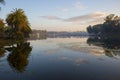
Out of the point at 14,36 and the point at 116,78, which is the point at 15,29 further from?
the point at 116,78

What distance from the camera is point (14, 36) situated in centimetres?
10294

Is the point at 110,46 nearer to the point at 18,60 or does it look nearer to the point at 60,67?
the point at 18,60

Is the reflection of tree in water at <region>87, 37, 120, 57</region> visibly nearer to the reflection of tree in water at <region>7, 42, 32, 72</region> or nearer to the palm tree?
the reflection of tree in water at <region>7, 42, 32, 72</region>

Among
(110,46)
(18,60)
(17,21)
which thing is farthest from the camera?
(17,21)

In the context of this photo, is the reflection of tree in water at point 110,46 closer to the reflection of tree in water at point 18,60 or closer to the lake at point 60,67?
the lake at point 60,67

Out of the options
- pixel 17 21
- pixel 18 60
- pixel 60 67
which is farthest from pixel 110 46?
pixel 17 21

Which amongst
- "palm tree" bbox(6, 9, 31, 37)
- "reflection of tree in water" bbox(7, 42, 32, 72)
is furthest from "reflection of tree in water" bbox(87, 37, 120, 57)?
"palm tree" bbox(6, 9, 31, 37)

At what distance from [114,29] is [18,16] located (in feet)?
281

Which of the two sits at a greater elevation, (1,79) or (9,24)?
(9,24)

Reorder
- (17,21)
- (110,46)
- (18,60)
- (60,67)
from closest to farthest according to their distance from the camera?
(60,67) → (18,60) → (110,46) → (17,21)

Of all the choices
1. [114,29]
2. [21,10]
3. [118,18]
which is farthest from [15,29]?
[118,18]

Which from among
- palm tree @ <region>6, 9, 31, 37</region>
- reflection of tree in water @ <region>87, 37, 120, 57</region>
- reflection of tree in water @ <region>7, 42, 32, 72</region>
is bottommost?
reflection of tree in water @ <region>87, 37, 120, 57</region>

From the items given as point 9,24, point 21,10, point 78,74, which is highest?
point 21,10

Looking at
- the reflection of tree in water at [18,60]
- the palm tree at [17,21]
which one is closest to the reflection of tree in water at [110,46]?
the reflection of tree in water at [18,60]
